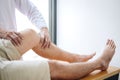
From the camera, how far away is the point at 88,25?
83.8 inches

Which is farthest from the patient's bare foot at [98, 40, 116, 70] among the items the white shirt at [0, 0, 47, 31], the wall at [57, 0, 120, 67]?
the white shirt at [0, 0, 47, 31]

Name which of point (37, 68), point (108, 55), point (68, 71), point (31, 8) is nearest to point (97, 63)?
point (108, 55)

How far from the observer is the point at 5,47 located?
121cm

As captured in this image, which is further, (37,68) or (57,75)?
(57,75)

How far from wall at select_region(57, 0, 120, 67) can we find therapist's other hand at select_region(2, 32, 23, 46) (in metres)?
0.87

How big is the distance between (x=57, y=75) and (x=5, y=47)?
32 cm

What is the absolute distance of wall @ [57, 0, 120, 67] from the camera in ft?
6.31

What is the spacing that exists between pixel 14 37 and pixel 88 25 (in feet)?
3.11

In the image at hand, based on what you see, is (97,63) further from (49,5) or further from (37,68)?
(49,5)

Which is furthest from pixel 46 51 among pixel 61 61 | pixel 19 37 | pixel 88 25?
pixel 88 25

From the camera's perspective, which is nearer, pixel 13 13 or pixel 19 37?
pixel 19 37

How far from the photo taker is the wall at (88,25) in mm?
1923

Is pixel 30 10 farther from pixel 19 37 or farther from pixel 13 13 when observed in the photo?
pixel 19 37

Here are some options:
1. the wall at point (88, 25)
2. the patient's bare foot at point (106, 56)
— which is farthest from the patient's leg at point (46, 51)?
the wall at point (88, 25)
